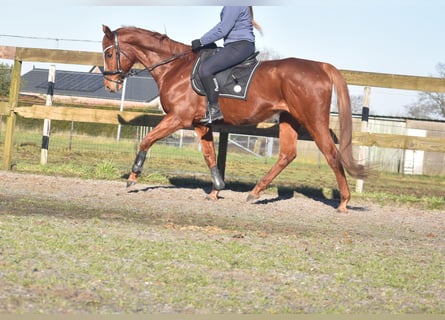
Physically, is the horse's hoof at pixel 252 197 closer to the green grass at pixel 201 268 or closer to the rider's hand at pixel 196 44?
the rider's hand at pixel 196 44

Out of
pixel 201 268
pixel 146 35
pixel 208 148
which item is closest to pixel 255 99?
pixel 208 148

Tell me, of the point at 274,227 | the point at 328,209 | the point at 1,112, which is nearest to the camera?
the point at 274,227

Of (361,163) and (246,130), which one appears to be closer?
(361,163)

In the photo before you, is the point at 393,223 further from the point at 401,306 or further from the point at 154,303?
the point at 154,303

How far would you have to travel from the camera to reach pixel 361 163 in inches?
417

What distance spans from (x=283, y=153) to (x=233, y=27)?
1.99 metres

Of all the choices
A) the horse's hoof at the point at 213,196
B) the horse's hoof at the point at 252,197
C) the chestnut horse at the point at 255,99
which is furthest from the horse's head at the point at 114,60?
the horse's hoof at the point at 252,197

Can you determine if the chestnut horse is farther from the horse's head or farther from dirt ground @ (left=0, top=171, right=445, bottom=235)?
dirt ground @ (left=0, top=171, right=445, bottom=235)

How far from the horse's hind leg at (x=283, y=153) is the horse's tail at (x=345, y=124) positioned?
841mm

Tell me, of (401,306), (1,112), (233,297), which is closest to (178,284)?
(233,297)

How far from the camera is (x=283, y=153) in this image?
1079 cm

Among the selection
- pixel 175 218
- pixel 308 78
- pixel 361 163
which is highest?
pixel 308 78

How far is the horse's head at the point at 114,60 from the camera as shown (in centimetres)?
1136

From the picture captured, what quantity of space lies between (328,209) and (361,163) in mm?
852
